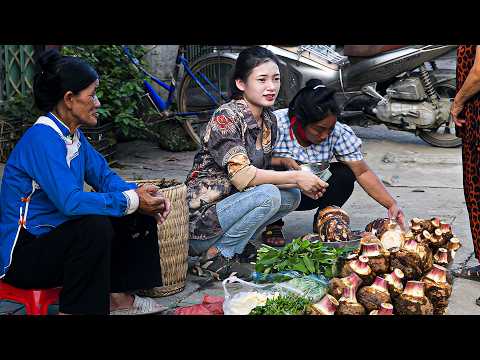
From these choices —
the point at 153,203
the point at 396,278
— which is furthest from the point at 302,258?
the point at 153,203

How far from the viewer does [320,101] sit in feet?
13.7

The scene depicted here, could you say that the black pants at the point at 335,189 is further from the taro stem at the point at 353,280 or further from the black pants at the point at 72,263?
the black pants at the point at 72,263

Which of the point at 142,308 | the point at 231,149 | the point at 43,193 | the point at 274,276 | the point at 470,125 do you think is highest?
the point at 470,125

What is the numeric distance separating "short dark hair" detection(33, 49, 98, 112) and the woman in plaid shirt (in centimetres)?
141

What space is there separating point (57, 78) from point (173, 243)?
1.07 meters

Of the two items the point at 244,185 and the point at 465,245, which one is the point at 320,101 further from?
the point at 465,245

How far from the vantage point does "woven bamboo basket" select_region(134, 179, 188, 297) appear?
3795 millimetres

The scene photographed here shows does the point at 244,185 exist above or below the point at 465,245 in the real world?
above

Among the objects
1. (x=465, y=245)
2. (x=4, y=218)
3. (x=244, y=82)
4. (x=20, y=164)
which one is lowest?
(x=465, y=245)

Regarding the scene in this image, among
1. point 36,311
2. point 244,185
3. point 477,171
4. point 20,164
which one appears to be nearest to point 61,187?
point 20,164

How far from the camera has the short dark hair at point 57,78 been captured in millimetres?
3262

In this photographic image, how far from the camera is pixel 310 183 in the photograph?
13.2 ft

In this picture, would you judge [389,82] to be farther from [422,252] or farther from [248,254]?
[422,252]
